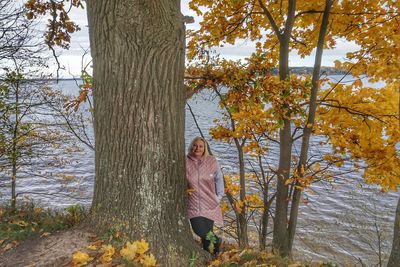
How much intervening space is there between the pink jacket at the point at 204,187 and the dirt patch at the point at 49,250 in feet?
4.19

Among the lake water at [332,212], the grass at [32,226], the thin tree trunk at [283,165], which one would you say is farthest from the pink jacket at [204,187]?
the lake water at [332,212]

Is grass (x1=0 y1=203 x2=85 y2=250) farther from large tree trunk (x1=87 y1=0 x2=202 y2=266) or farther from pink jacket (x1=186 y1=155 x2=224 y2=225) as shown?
pink jacket (x1=186 y1=155 x2=224 y2=225)

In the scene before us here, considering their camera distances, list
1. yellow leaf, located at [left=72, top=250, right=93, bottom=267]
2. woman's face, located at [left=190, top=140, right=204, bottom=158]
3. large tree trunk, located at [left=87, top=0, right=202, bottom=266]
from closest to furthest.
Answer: yellow leaf, located at [left=72, top=250, right=93, bottom=267], large tree trunk, located at [left=87, top=0, right=202, bottom=266], woman's face, located at [left=190, top=140, right=204, bottom=158]

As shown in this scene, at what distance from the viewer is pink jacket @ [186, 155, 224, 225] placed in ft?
14.0

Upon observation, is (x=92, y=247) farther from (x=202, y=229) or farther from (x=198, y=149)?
(x=198, y=149)

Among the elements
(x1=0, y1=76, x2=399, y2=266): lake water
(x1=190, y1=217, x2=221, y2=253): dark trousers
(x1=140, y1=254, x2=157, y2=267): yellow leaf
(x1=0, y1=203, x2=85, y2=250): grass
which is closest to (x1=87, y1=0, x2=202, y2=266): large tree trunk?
(x1=140, y1=254, x2=157, y2=267): yellow leaf

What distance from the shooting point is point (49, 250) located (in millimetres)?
3643

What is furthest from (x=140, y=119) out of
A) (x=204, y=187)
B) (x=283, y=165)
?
(x=283, y=165)

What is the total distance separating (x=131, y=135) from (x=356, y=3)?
210 inches

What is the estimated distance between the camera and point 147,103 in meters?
3.51

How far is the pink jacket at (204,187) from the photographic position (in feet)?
14.0

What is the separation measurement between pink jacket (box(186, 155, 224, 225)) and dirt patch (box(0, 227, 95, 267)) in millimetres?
1276

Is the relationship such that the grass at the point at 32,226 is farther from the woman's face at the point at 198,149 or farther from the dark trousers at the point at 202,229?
the woman's face at the point at 198,149

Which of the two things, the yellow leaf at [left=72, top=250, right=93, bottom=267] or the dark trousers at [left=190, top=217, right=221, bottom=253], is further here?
the dark trousers at [left=190, top=217, right=221, bottom=253]
